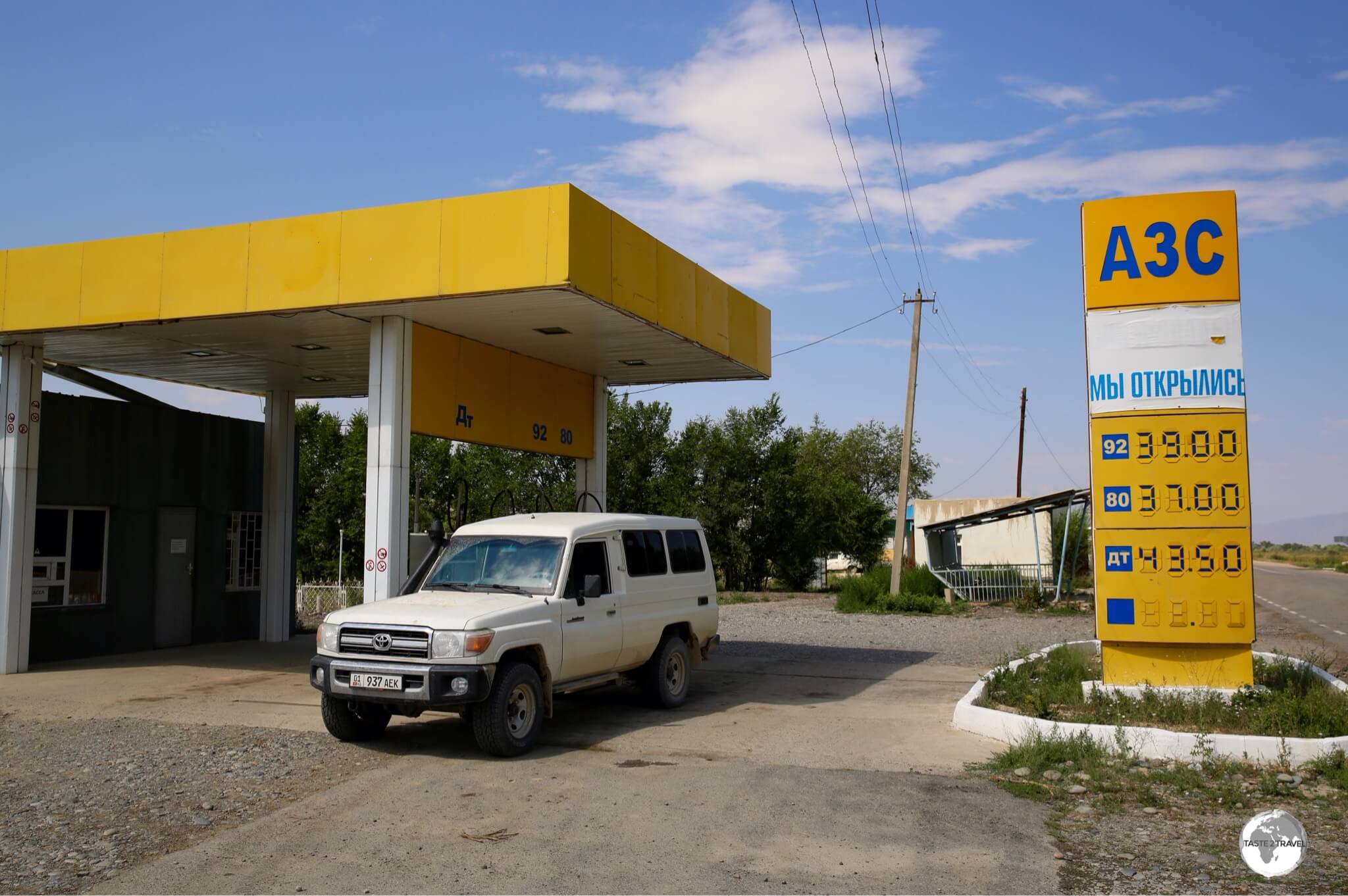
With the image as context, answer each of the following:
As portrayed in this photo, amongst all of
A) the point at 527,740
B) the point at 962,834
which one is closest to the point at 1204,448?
the point at 962,834

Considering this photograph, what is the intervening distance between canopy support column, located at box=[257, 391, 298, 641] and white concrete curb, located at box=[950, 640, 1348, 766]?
1390 centimetres

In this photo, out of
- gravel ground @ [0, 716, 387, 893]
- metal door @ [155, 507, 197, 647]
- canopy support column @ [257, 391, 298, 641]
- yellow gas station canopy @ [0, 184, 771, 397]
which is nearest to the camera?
gravel ground @ [0, 716, 387, 893]

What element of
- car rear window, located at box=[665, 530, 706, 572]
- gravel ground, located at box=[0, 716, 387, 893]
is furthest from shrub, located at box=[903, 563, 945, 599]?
gravel ground, located at box=[0, 716, 387, 893]

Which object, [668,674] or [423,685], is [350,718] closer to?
[423,685]

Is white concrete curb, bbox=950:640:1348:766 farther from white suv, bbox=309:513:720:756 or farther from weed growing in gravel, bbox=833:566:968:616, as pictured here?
weed growing in gravel, bbox=833:566:968:616

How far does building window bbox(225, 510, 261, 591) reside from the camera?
19297 mm

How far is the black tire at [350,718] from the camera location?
946 centimetres

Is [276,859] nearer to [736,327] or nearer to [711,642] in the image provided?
[711,642]

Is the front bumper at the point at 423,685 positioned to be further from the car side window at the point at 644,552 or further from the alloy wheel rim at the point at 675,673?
the alloy wheel rim at the point at 675,673

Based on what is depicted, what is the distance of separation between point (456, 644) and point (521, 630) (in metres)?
0.66

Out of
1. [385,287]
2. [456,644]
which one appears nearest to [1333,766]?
[456,644]

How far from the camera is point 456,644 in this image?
870 centimetres

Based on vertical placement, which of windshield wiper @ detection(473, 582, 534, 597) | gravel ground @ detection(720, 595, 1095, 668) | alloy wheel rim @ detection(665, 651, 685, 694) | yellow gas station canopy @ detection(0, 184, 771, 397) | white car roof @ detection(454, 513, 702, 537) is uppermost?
yellow gas station canopy @ detection(0, 184, 771, 397)

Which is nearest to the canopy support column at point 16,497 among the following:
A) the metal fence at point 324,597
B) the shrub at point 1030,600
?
the metal fence at point 324,597
